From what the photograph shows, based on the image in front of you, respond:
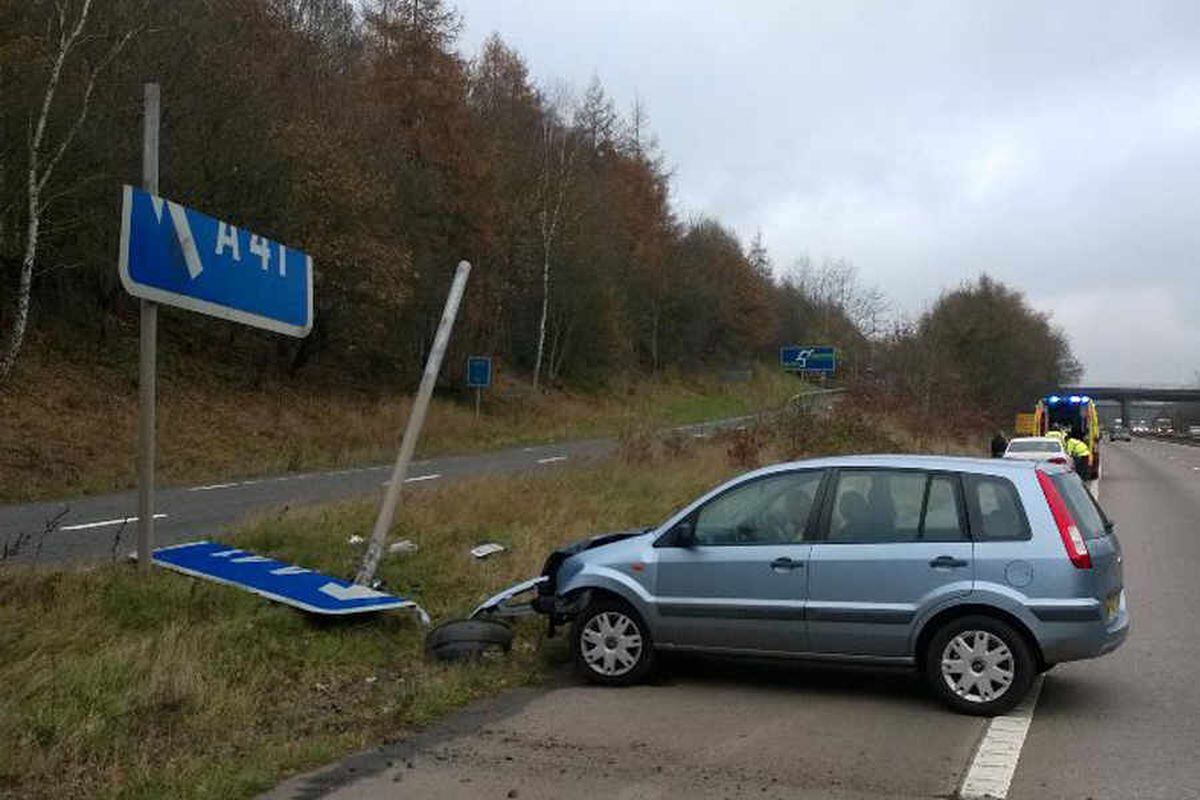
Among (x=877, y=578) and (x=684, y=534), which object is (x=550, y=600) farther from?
(x=877, y=578)

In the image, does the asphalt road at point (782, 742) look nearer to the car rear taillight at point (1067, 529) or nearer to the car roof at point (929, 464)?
the car rear taillight at point (1067, 529)

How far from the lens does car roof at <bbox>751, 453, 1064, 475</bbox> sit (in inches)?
285

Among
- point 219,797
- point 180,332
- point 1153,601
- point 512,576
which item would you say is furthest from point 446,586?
point 180,332

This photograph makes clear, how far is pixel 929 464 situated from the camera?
290 inches

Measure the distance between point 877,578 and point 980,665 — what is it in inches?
29.8

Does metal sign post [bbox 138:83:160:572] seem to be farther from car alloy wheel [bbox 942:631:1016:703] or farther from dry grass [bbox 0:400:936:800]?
car alloy wheel [bbox 942:631:1016:703]

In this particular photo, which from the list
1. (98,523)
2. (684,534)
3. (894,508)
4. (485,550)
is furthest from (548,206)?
(894,508)

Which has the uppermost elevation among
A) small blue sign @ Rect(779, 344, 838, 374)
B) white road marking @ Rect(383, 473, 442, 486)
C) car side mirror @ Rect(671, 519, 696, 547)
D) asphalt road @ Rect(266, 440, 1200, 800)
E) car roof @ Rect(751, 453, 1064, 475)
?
small blue sign @ Rect(779, 344, 838, 374)

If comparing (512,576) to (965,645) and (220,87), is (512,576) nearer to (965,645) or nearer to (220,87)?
(965,645)

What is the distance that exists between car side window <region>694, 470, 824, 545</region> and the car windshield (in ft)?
70.3

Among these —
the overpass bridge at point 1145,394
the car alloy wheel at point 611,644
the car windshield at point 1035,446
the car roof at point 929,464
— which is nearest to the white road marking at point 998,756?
the car roof at point 929,464

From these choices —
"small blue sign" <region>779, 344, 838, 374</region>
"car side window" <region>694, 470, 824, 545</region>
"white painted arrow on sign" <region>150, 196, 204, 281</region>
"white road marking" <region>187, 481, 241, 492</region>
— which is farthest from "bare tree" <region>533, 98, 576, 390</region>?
"car side window" <region>694, 470, 824, 545</region>

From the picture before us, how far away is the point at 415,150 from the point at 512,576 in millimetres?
35621

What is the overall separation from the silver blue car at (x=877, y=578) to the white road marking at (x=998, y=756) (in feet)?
0.58
